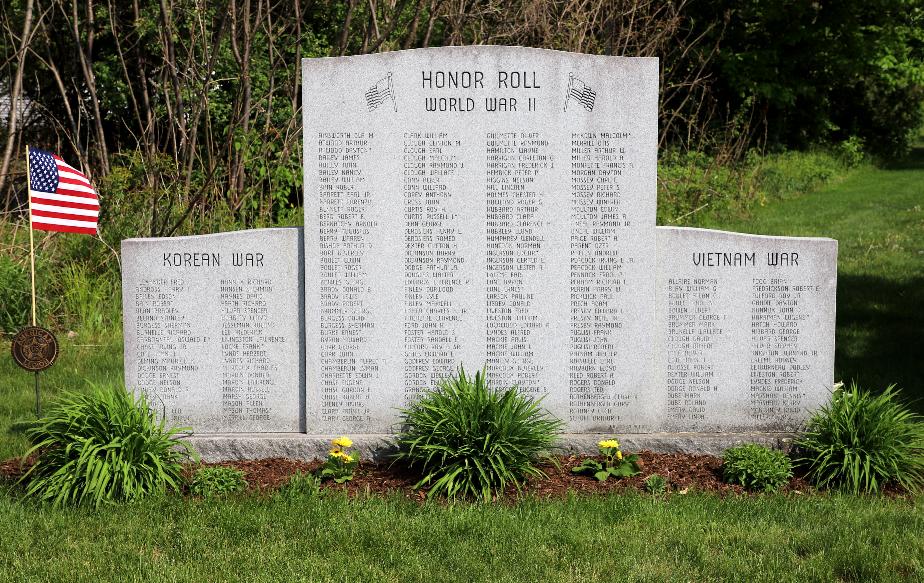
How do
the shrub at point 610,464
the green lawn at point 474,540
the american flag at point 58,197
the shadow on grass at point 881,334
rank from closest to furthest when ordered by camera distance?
1. the green lawn at point 474,540
2. the shrub at point 610,464
3. the american flag at point 58,197
4. the shadow on grass at point 881,334

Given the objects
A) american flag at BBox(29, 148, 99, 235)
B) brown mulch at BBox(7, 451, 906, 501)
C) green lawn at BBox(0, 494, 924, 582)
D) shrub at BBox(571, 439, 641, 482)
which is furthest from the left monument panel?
shrub at BBox(571, 439, 641, 482)

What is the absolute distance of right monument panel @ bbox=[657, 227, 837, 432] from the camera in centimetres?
705

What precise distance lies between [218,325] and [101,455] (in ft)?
4.21

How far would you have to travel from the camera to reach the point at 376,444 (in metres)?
6.91

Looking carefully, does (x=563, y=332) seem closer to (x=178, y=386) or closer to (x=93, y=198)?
(x=178, y=386)

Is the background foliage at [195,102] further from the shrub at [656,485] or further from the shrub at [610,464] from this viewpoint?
the shrub at [656,485]

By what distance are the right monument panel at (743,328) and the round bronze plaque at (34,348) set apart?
14.5ft

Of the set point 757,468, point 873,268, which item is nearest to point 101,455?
point 757,468

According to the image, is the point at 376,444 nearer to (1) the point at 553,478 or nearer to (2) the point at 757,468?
(1) the point at 553,478

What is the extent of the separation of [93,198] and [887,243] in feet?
39.5

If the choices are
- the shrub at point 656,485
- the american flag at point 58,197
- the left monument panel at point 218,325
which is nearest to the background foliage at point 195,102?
the american flag at point 58,197

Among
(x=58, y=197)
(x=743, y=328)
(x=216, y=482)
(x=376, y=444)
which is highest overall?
(x=58, y=197)

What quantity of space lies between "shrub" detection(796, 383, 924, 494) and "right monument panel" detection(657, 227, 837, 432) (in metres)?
0.47

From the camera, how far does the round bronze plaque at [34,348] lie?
23.3 feet
